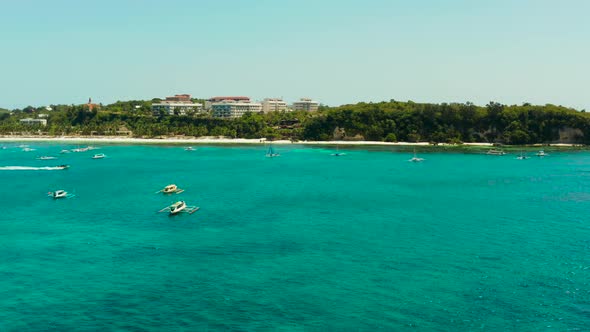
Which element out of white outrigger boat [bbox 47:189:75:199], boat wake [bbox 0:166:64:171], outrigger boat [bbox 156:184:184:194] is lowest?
white outrigger boat [bbox 47:189:75:199]


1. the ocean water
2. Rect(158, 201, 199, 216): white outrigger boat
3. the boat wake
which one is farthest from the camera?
the boat wake

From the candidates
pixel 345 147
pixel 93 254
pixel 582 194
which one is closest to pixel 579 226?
pixel 582 194

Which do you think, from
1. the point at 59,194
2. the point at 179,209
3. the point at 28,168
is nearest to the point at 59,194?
the point at 59,194

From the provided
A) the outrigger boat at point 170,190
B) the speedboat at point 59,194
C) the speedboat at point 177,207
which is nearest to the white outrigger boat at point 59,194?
the speedboat at point 59,194

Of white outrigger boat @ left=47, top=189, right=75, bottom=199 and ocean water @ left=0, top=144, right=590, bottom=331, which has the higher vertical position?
white outrigger boat @ left=47, top=189, right=75, bottom=199

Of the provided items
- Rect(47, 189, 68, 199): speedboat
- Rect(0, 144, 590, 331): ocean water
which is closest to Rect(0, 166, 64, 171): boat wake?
Rect(0, 144, 590, 331): ocean water

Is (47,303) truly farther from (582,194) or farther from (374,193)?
(582,194)

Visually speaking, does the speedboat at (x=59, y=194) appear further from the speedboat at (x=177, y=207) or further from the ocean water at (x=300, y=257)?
the speedboat at (x=177, y=207)

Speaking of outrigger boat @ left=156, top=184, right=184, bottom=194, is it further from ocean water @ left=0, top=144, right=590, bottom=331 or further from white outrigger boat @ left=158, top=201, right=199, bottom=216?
white outrigger boat @ left=158, top=201, right=199, bottom=216

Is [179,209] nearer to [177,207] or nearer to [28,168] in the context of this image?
[177,207]
